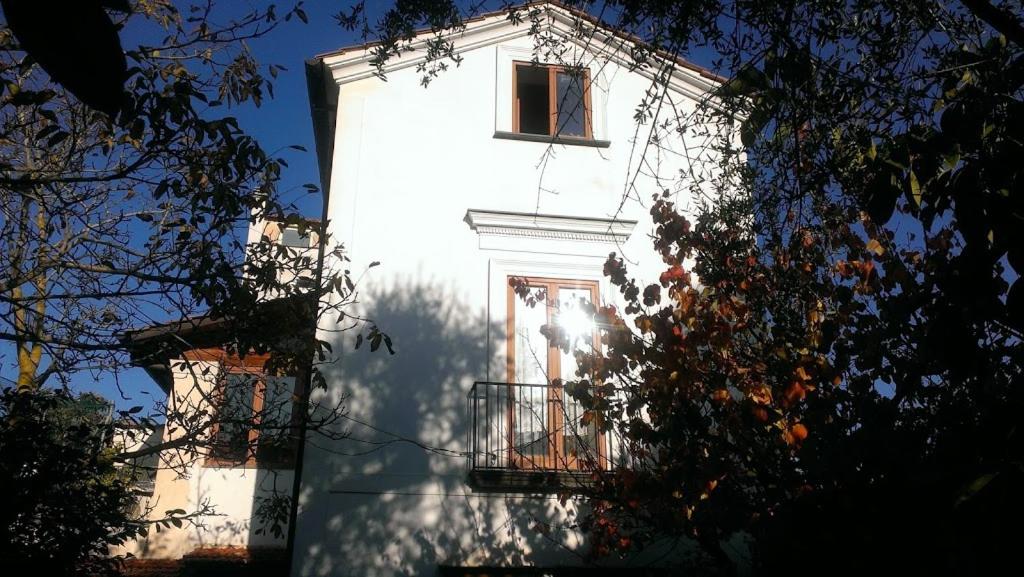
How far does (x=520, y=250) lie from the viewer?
9.57 metres

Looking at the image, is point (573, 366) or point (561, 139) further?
point (561, 139)

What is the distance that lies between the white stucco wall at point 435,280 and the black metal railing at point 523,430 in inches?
8.3

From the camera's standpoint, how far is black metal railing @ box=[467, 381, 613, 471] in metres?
8.38

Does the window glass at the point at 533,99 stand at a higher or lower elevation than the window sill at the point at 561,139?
higher

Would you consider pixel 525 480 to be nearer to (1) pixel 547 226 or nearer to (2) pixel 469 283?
(2) pixel 469 283

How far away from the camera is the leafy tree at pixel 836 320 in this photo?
314cm

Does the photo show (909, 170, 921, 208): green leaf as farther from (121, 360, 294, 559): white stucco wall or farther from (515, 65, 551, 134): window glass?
(121, 360, 294, 559): white stucco wall

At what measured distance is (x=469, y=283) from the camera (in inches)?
367

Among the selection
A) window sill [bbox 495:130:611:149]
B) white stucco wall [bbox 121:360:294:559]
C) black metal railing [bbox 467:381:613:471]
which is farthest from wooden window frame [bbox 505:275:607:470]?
white stucco wall [bbox 121:360:294:559]

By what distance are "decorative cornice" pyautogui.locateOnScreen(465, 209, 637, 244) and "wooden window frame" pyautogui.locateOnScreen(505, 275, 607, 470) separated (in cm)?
57

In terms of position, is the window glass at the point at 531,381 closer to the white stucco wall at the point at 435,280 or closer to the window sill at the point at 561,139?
the white stucco wall at the point at 435,280

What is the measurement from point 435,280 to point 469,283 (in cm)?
38

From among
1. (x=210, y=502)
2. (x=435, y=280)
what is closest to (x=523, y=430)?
(x=435, y=280)

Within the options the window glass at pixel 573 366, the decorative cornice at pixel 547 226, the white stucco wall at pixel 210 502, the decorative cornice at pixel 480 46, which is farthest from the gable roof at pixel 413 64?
the white stucco wall at pixel 210 502
